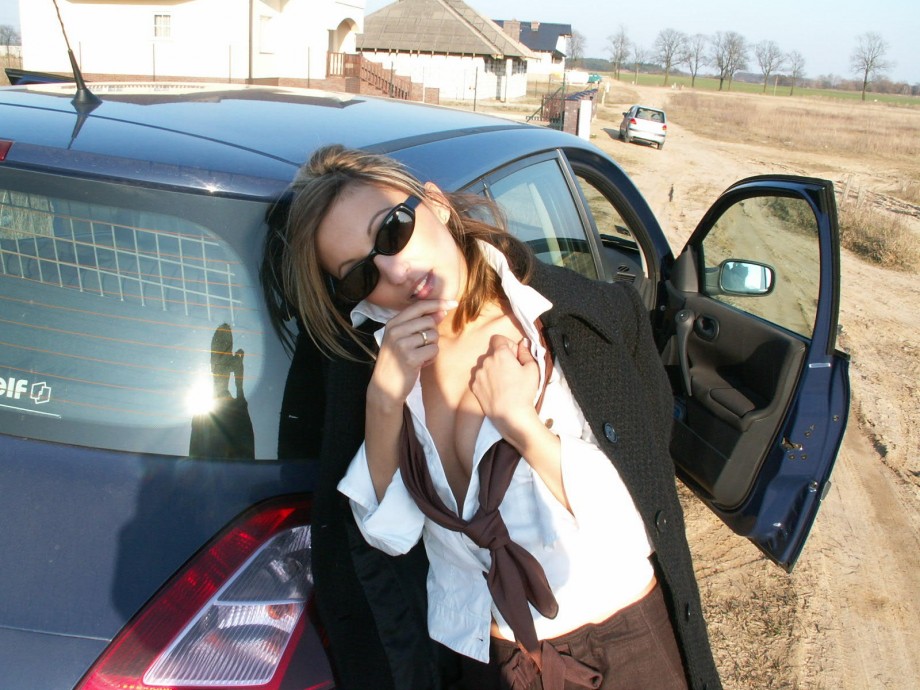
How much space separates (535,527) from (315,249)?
64 cm

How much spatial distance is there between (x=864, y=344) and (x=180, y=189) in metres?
6.76

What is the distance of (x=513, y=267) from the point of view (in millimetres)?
1596

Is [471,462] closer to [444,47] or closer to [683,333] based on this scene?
[683,333]

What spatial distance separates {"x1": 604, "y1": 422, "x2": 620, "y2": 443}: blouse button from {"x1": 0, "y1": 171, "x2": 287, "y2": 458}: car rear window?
2.01 ft

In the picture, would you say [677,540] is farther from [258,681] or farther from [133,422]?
[133,422]

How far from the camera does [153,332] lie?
1.46 metres

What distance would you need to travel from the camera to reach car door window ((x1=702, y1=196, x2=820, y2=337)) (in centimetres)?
237

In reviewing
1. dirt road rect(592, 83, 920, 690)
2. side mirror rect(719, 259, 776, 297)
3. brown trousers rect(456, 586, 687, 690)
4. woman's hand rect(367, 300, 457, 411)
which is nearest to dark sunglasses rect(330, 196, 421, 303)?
woman's hand rect(367, 300, 457, 411)

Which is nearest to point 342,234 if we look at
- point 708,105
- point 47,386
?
point 47,386

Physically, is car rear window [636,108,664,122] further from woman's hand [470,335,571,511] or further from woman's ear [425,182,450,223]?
woman's hand [470,335,571,511]

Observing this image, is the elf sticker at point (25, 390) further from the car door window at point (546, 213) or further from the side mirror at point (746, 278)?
the side mirror at point (746, 278)

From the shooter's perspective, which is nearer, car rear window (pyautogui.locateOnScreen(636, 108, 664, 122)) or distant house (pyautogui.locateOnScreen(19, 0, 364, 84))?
distant house (pyautogui.locateOnScreen(19, 0, 364, 84))

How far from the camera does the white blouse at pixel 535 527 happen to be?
140cm

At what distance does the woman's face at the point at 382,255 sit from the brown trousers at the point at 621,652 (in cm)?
68
